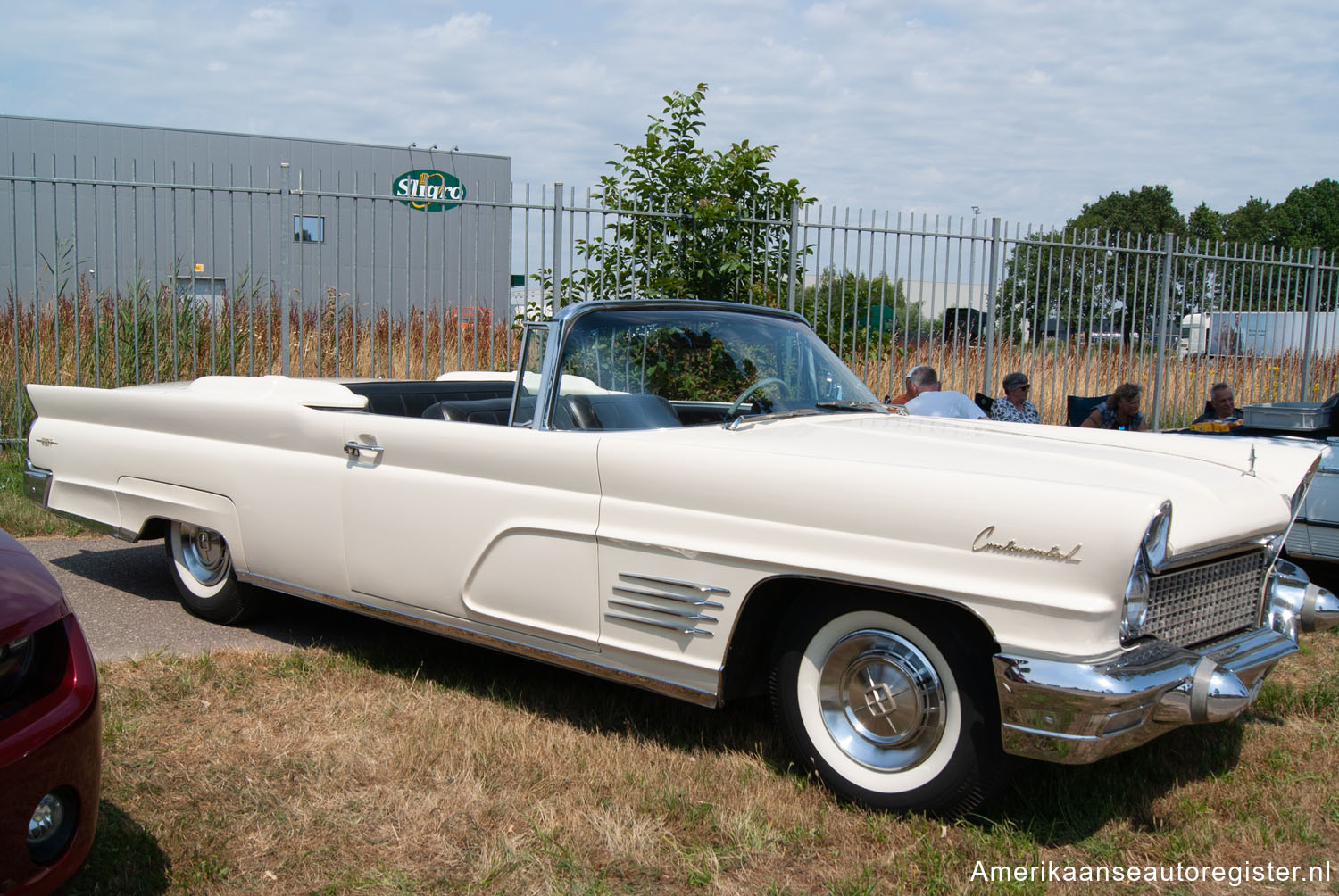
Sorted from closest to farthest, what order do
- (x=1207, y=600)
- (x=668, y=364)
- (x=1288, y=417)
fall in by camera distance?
1. (x=1207, y=600)
2. (x=668, y=364)
3. (x=1288, y=417)

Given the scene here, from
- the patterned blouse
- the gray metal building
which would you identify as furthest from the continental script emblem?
the gray metal building

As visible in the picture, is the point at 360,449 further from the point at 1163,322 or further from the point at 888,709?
the point at 1163,322

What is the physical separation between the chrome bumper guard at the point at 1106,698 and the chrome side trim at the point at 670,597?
2.79ft

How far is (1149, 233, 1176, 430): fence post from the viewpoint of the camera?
1127 centimetres

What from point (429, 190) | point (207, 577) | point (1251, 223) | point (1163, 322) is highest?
point (1251, 223)

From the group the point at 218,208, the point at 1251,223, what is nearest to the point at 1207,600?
the point at 218,208

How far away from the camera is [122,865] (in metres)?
2.66

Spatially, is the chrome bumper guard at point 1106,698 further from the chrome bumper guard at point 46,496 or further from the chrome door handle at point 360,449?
the chrome bumper guard at point 46,496

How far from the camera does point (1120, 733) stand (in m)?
2.59

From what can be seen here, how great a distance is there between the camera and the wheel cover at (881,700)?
2.89 metres

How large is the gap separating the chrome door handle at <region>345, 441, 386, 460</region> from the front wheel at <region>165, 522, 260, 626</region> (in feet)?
3.39

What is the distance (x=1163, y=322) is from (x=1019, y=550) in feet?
32.1

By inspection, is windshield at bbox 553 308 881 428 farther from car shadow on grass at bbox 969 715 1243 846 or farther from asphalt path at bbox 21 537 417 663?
asphalt path at bbox 21 537 417 663

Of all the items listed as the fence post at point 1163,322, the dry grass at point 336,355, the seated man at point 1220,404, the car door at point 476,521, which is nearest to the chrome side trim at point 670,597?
the car door at point 476,521
